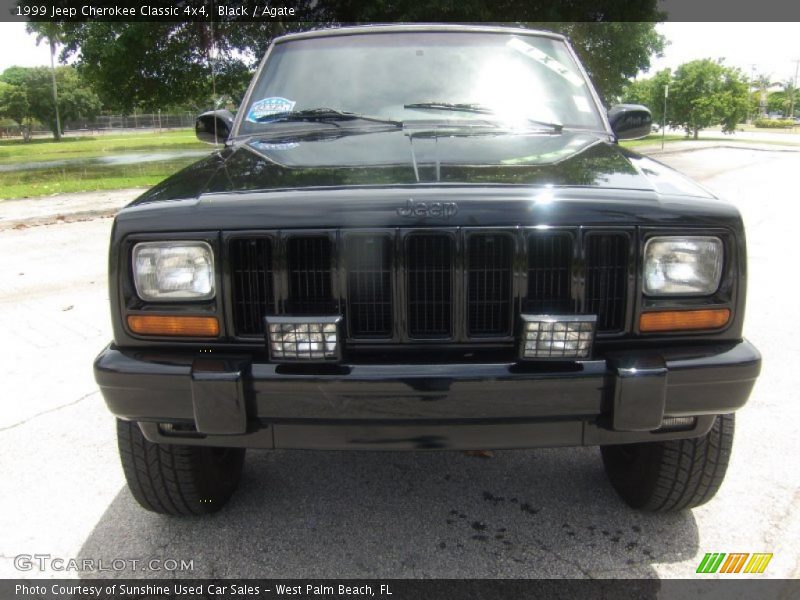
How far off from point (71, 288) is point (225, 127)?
3.18m

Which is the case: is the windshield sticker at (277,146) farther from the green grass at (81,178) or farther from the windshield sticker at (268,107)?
the green grass at (81,178)

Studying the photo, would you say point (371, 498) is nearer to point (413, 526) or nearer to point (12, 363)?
point (413, 526)

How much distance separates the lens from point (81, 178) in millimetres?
15641

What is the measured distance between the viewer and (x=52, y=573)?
2217mm

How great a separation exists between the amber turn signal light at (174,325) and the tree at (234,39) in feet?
57.0

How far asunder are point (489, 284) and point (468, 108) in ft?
4.13

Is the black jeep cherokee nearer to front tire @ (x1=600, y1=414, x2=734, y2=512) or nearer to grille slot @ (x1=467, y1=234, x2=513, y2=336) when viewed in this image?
grille slot @ (x1=467, y1=234, x2=513, y2=336)

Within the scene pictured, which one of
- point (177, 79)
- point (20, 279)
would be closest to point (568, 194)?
point (20, 279)

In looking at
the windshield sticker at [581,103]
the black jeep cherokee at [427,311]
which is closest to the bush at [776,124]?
the windshield sticker at [581,103]

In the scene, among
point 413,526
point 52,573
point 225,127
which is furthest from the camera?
point 225,127

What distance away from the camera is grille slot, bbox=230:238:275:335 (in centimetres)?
193

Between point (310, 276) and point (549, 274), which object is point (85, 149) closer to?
point (310, 276)

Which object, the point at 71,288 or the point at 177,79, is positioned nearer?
the point at 71,288

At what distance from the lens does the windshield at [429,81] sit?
297 centimetres
